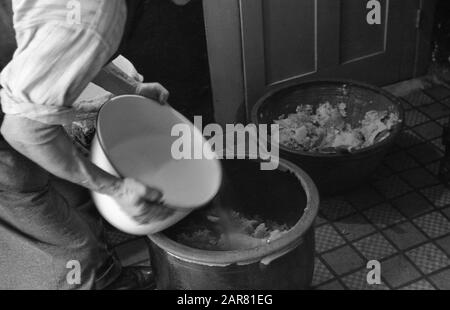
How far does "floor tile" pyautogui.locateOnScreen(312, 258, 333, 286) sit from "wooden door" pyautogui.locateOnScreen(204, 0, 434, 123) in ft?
3.45

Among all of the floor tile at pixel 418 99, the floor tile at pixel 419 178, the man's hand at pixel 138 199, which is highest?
the man's hand at pixel 138 199

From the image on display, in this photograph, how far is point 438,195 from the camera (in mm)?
2967

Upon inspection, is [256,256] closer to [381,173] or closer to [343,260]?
[343,260]

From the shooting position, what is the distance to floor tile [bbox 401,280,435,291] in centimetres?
252

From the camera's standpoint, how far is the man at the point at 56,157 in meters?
1.59

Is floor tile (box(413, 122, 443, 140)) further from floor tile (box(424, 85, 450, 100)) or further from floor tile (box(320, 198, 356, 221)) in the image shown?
floor tile (box(320, 198, 356, 221))

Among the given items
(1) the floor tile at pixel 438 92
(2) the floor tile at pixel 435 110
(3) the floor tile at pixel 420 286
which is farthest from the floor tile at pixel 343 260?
(1) the floor tile at pixel 438 92

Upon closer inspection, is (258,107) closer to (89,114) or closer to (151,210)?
(89,114)

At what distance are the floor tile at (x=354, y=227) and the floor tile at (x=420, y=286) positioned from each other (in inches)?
13.2

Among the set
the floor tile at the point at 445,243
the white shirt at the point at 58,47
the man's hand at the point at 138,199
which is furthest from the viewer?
the floor tile at the point at 445,243

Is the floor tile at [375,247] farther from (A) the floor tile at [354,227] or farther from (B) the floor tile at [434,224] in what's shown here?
(B) the floor tile at [434,224]

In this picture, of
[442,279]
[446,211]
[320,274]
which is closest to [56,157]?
[320,274]

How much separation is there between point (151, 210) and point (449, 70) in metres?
2.48

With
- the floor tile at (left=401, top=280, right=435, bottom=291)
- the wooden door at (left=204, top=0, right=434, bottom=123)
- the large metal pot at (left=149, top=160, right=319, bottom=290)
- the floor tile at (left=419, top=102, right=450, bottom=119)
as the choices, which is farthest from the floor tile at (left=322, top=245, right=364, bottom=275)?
the floor tile at (left=419, top=102, right=450, bottom=119)
